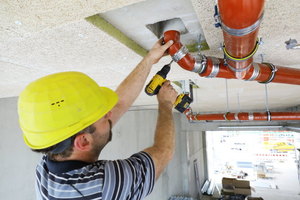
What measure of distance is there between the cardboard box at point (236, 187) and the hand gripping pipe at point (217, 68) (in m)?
7.04

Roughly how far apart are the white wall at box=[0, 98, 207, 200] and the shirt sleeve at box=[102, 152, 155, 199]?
2454mm

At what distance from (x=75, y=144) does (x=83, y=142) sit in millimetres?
30

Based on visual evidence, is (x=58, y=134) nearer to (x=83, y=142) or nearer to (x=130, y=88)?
(x=83, y=142)

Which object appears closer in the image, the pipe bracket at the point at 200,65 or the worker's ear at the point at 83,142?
the worker's ear at the point at 83,142

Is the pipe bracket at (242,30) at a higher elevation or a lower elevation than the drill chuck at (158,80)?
higher

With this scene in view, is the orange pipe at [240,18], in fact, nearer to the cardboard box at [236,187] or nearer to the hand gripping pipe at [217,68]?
the hand gripping pipe at [217,68]

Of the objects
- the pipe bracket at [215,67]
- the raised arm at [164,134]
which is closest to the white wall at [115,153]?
the raised arm at [164,134]

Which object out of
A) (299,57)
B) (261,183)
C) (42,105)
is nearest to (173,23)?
(42,105)

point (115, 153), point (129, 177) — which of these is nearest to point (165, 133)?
point (129, 177)

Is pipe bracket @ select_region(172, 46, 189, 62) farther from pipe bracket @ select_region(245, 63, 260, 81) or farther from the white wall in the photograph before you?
the white wall

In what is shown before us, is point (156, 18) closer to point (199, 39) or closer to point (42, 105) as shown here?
point (199, 39)

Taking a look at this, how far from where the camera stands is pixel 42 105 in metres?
0.65

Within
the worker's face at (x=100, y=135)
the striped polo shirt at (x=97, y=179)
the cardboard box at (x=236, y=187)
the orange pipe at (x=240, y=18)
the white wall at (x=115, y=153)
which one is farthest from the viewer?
the cardboard box at (x=236, y=187)

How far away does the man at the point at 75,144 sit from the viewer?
64 cm
